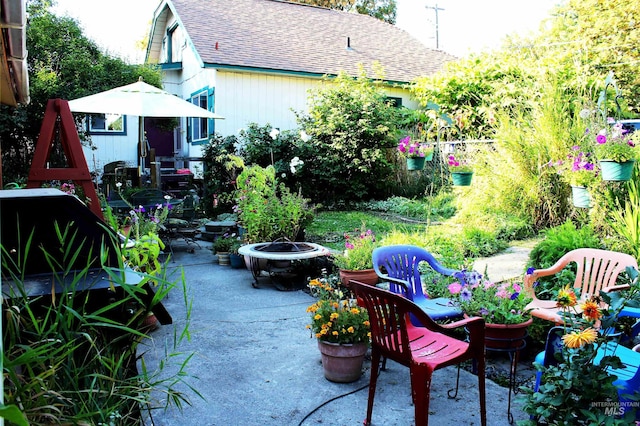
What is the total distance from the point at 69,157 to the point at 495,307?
12.4ft

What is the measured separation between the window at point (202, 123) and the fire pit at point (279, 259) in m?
8.55

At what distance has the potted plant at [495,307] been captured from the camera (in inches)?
139

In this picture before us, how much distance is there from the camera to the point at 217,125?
14.7 meters

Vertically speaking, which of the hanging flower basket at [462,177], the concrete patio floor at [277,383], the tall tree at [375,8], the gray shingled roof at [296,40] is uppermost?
the tall tree at [375,8]

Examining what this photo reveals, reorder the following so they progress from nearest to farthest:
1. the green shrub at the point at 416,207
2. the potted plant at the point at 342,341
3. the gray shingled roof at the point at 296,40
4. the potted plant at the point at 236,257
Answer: the potted plant at the point at 342,341 < the potted plant at the point at 236,257 < the green shrub at the point at 416,207 < the gray shingled roof at the point at 296,40

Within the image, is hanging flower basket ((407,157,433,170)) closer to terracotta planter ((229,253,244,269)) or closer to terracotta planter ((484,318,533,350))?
terracotta planter ((229,253,244,269))

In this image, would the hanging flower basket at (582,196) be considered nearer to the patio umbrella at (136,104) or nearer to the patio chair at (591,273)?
the patio chair at (591,273)

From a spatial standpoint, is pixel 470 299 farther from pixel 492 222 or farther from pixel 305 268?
pixel 492 222

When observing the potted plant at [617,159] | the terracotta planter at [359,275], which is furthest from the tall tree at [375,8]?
the terracotta planter at [359,275]

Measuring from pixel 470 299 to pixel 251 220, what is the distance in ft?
13.9

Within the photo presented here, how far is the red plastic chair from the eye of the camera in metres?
2.87

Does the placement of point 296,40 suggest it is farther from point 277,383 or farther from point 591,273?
point 277,383

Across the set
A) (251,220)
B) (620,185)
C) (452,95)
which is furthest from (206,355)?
(452,95)

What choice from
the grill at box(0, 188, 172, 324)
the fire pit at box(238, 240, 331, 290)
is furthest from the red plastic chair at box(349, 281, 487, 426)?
the fire pit at box(238, 240, 331, 290)
